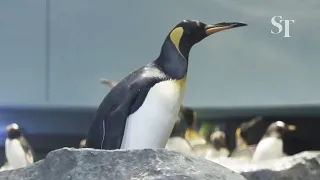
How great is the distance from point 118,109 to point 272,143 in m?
2.13

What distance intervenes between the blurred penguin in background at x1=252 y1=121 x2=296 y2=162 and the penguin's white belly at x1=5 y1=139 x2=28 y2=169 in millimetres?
1355

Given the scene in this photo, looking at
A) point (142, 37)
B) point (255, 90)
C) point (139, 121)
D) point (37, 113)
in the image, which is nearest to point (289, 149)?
point (255, 90)

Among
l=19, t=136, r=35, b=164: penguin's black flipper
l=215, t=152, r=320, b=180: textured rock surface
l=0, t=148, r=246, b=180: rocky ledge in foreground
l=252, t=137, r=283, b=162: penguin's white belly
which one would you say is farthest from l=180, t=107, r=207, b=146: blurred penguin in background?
l=0, t=148, r=246, b=180: rocky ledge in foreground

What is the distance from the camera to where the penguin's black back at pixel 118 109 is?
169cm

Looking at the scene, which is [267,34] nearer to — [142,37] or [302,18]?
[302,18]

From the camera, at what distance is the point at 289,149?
3.92 m

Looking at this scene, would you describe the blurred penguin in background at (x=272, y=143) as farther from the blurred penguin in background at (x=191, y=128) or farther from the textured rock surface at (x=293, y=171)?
the textured rock surface at (x=293, y=171)

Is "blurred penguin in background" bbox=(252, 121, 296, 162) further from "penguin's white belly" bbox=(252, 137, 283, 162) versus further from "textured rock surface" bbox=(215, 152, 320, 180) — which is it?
"textured rock surface" bbox=(215, 152, 320, 180)

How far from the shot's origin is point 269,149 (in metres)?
3.63

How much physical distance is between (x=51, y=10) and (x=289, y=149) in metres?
1.73

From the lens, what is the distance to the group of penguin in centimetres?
170

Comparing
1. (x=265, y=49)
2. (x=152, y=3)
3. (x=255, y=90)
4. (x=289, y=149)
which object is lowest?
(x=289, y=149)

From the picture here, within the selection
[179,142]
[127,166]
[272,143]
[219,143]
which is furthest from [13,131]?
[127,166]

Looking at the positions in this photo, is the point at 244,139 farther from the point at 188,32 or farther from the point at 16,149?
the point at 188,32
